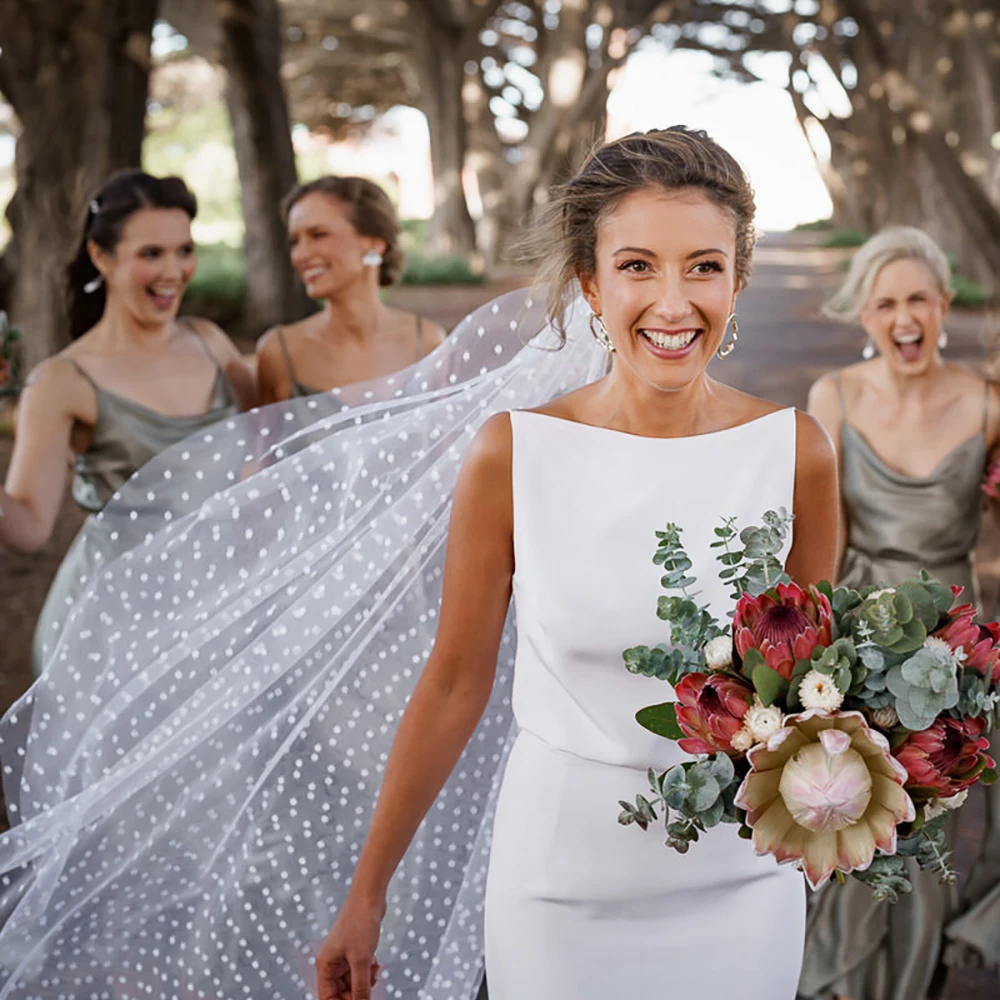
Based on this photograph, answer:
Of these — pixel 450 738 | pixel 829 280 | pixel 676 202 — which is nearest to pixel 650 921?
pixel 450 738

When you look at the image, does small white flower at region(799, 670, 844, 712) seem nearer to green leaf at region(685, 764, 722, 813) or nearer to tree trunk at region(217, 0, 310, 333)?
green leaf at region(685, 764, 722, 813)

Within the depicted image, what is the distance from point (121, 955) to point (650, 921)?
129cm

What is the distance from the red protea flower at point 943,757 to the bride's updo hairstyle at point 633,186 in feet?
3.04

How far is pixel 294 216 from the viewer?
17.0 feet

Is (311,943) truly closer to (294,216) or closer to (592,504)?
(592,504)

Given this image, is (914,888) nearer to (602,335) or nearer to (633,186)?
(602,335)

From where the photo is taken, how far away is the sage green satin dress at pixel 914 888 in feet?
14.7

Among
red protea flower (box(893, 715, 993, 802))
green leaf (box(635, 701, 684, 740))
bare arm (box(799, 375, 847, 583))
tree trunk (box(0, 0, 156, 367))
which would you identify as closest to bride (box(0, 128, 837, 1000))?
green leaf (box(635, 701, 684, 740))

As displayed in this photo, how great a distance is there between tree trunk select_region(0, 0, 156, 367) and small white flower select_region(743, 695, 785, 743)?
9341mm

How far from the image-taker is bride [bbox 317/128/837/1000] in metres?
2.38

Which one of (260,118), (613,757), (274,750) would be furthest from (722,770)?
(260,118)

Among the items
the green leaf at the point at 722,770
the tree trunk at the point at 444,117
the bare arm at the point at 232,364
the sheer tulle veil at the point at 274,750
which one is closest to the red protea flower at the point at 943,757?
the green leaf at the point at 722,770

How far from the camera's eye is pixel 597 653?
7.84 ft

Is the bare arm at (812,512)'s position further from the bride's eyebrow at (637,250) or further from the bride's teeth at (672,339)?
the bride's eyebrow at (637,250)
